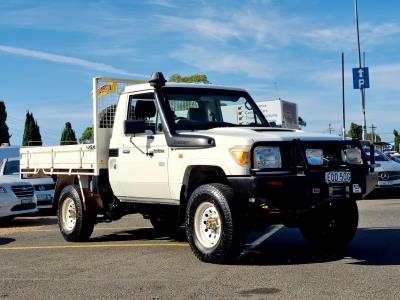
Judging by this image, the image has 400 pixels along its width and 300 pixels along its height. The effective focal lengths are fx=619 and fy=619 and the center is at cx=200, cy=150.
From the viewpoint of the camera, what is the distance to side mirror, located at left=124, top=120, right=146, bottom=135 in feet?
26.9

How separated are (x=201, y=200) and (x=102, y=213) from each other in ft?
9.48

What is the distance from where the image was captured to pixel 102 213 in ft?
33.0

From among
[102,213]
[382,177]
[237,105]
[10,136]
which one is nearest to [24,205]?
[102,213]

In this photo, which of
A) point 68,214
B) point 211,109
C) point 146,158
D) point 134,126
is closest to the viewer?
point 134,126

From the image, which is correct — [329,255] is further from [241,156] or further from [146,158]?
[146,158]

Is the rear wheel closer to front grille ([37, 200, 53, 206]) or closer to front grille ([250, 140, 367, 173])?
front grille ([250, 140, 367, 173])

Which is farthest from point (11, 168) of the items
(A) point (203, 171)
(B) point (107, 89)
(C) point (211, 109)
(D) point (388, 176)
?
(D) point (388, 176)

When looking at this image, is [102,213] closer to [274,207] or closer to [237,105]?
[237,105]

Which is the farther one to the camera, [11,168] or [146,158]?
[11,168]

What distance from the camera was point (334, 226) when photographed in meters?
8.66

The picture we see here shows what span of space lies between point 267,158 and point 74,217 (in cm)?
439

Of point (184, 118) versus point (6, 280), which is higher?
point (184, 118)

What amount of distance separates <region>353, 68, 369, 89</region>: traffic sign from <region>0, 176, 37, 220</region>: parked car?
58.3 feet

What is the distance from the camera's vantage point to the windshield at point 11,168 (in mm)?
16433
